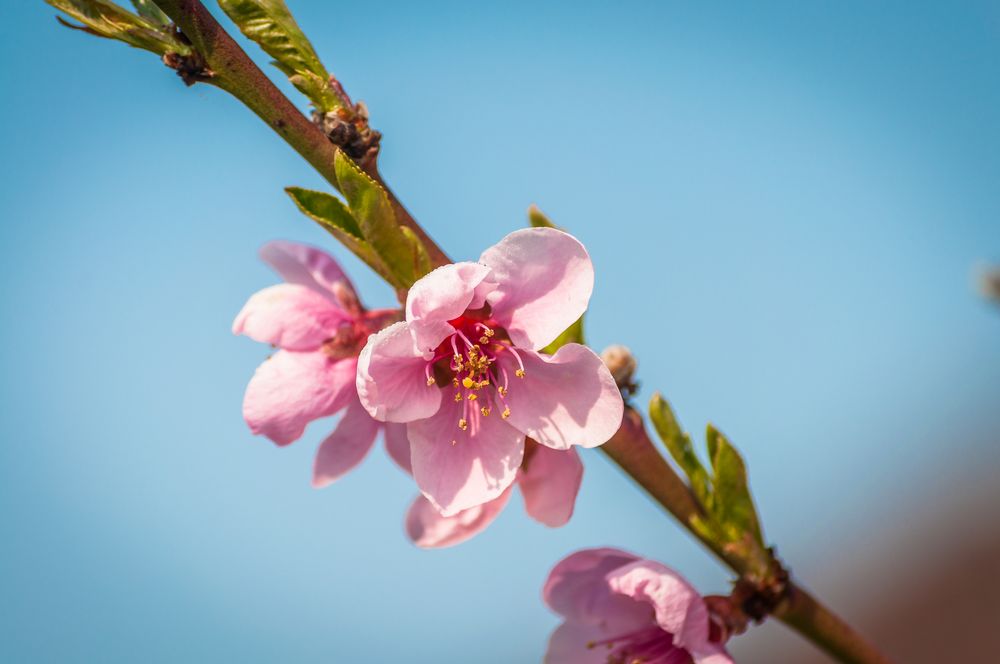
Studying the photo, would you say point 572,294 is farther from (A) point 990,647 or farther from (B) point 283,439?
(A) point 990,647

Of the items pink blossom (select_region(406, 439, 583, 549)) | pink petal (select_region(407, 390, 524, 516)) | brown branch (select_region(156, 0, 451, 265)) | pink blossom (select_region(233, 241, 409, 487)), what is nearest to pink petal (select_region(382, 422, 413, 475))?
pink blossom (select_region(233, 241, 409, 487))

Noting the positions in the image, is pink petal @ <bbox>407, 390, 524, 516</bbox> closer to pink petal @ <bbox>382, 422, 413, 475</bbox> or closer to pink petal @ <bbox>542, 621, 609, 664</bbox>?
pink petal @ <bbox>382, 422, 413, 475</bbox>

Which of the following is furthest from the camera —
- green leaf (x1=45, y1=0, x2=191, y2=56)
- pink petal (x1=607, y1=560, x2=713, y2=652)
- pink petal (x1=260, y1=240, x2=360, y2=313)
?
pink petal (x1=260, y1=240, x2=360, y2=313)

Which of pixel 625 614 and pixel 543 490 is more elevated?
pixel 543 490

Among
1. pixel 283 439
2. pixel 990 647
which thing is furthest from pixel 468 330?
pixel 990 647

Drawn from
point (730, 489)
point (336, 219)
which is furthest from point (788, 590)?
point (336, 219)

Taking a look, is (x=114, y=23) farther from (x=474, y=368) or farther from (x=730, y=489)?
(x=730, y=489)

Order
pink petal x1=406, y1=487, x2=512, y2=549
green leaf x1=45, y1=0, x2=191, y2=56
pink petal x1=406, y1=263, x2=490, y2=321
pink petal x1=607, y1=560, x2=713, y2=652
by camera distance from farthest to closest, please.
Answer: pink petal x1=406, y1=487, x2=512, y2=549, pink petal x1=607, y1=560, x2=713, y2=652, green leaf x1=45, y1=0, x2=191, y2=56, pink petal x1=406, y1=263, x2=490, y2=321

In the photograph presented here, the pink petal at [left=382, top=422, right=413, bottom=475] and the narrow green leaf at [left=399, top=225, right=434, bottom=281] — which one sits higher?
the narrow green leaf at [left=399, top=225, right=434, bottom=281]
